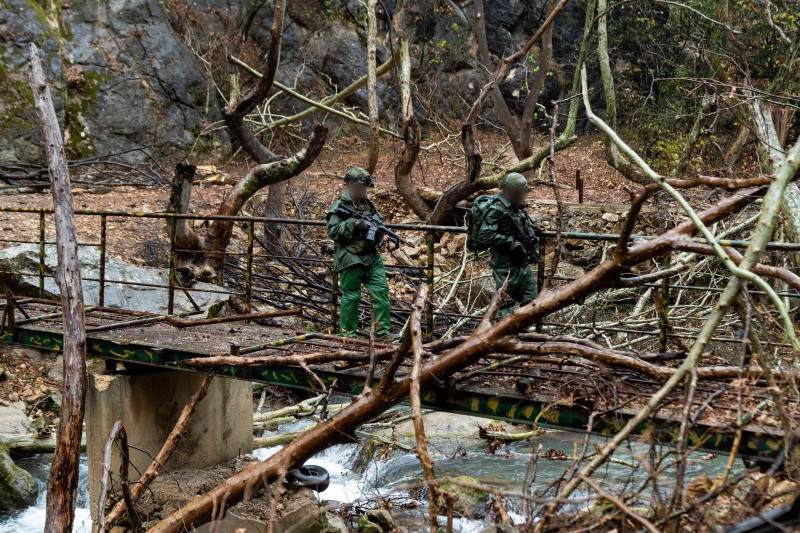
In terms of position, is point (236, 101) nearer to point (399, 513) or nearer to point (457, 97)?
point (399, 513)

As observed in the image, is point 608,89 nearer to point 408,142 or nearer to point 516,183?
point 408,142

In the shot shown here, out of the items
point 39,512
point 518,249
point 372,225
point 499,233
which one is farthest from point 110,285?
point 518,249

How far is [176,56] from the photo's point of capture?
754 inches

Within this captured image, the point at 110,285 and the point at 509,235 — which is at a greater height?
the point at 509,235

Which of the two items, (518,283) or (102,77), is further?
(102,77)

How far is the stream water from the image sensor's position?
22.0 ft

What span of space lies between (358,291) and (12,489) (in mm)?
4118

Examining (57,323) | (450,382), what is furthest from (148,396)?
(450,382)

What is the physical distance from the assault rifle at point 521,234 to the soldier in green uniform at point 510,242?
0.03 meters

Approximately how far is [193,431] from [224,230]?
387 centimetres

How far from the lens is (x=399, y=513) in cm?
668

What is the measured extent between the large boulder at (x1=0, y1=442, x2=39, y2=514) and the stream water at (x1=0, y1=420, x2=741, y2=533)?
0.29ft

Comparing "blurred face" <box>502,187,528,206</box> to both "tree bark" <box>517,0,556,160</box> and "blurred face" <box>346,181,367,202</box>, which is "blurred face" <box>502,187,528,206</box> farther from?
"tree bark" <box>517,0,556,160</box>

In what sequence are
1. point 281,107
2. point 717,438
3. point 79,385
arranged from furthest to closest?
point 281,107, point 79,385, point 717,438
